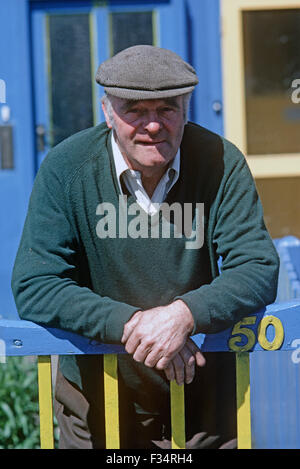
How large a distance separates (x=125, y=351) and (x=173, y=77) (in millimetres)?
675

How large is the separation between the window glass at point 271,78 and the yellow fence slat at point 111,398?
9.34ft

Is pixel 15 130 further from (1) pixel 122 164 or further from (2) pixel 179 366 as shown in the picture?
(2) pixel 179 366

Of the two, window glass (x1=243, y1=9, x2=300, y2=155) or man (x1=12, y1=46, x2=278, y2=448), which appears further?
window glass (x1=243, y1=9, x2=300, y2=155)

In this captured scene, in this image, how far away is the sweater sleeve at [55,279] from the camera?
1.66 metres

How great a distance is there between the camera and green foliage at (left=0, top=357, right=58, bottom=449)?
9.86ft

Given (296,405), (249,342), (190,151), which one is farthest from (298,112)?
(249,342)

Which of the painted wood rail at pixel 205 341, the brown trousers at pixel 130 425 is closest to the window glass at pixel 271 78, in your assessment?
the brown trousers at pixel 130 425

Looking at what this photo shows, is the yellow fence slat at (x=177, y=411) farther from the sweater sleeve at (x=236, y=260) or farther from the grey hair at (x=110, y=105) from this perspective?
the grey hair at (x=110, y=105)

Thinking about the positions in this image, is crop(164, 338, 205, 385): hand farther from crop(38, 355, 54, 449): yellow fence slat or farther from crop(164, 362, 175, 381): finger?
crop(38, 355, 54, 449): yellow fence slat

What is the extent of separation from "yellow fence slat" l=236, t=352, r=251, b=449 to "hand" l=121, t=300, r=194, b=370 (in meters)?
0.16

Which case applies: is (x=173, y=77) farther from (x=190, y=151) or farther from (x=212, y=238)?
(x=212, y=238)

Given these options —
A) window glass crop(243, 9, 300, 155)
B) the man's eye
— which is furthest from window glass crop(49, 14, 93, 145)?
the man's eye

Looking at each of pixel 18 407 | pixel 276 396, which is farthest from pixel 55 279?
pixel 18 407

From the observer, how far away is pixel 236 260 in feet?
5.88
